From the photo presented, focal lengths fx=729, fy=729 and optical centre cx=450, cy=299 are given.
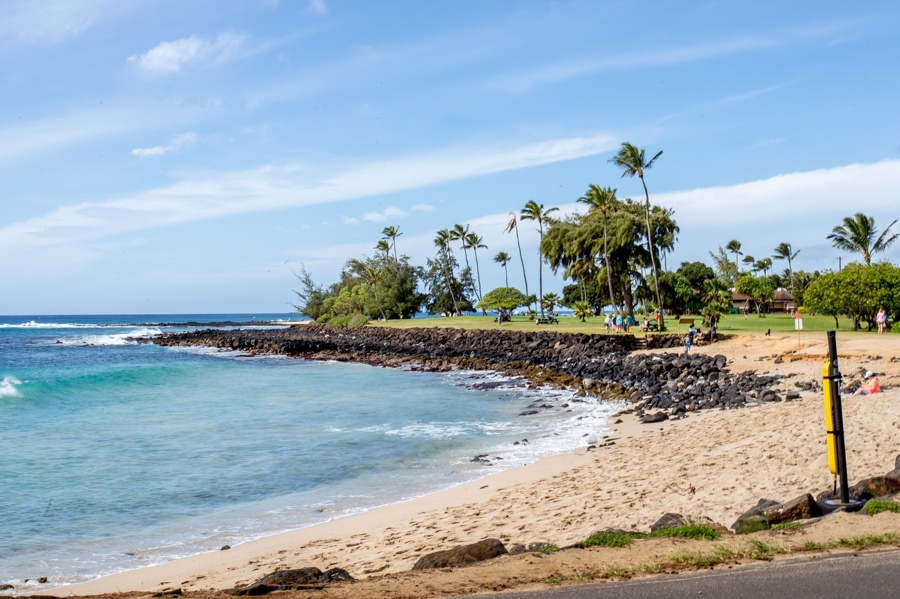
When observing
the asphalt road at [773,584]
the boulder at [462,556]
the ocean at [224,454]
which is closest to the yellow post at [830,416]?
the asphalt road at [773,584]

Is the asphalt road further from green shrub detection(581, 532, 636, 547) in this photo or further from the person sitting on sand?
the person sitting on sand

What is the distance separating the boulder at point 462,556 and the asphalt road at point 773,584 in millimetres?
1531

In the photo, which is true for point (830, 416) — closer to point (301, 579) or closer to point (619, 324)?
point (301, 579)

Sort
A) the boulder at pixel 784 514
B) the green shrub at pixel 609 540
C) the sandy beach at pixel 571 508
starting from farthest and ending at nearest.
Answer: the boulder at pixel 784 514, the green shrub at pixel 609 540, the sandy beach at pixel 571 508

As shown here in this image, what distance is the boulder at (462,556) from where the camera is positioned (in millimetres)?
6826

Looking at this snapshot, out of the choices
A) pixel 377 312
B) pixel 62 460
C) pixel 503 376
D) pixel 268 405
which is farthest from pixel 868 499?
pixel 377 312

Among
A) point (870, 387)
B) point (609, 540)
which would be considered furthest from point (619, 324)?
point (609, 540)

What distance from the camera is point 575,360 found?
38281 millimetres

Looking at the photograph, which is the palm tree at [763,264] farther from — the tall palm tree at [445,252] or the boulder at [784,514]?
the boulder at [784,514]

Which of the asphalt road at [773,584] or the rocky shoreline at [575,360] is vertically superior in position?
the asphalt road at [773,584]

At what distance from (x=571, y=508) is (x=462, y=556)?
13.2 ft

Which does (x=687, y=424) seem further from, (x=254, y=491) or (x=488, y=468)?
(x=254, y=491)

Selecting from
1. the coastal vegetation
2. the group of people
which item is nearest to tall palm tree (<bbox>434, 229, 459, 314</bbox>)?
the coastal vegetation

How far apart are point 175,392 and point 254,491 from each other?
21.1m
